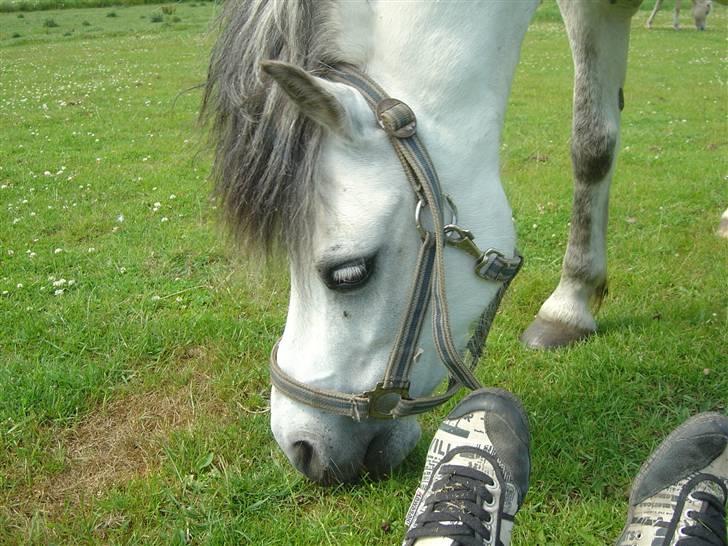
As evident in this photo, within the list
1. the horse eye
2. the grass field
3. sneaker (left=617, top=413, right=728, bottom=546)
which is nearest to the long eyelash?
the horse eye

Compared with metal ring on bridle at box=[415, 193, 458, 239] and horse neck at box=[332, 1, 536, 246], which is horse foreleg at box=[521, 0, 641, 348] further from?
metal ring on bridle at box=[415, 193, 458, 239]

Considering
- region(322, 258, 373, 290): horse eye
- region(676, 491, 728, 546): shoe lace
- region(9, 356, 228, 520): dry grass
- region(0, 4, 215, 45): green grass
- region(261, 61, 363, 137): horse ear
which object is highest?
region(261, 61, 363, 137): horse ear

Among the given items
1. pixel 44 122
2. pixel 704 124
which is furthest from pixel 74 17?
pixel 704 124

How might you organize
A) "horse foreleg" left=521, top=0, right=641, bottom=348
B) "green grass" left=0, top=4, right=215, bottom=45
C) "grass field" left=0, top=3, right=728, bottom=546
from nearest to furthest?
"grass field" left=0, top=3, right=728, bottom=546 < "horse foreleg" left=521, top=0, right=641, bottom=348 < "green grass" left=0, top=4, right=215, bottom=45

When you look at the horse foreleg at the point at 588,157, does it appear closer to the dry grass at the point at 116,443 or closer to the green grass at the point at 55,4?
the dry grass at the point at 116,443

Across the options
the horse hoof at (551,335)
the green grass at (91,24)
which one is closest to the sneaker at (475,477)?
the horse hoof at (551,335)

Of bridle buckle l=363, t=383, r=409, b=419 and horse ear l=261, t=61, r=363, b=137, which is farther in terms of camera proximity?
bridle buckle l=363, t=383, r=409, b=419

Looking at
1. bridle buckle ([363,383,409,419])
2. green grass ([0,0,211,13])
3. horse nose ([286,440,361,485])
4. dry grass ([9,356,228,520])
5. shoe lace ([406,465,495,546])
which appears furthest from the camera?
green grass ([0,0,211,13])

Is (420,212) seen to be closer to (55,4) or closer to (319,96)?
(319,96)

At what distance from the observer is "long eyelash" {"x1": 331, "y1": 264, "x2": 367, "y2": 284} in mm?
1745

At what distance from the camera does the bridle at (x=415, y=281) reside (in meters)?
1.75

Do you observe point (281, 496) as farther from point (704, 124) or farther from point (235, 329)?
point (704, 124)

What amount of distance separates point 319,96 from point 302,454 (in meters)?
1.08

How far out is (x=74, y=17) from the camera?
28609mm
